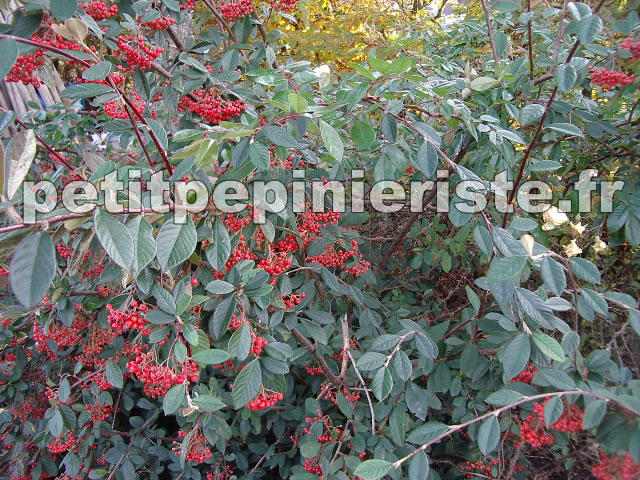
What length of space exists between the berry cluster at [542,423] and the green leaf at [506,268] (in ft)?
0.85

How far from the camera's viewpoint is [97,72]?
3.31 ft

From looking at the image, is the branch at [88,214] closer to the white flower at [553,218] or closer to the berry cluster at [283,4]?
the white flower at [553,218]

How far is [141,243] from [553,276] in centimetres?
83

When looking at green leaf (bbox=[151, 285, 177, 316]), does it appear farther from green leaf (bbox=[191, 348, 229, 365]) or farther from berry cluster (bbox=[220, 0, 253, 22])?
berry cluster (bbox=[220, 0, 253, 22])

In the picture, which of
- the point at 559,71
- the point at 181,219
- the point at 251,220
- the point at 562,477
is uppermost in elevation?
the point at 559,71

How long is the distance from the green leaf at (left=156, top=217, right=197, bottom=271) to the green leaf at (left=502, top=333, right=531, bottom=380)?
28.6 inches

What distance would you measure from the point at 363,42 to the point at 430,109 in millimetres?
2493

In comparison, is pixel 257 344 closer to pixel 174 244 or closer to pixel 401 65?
pixel 174 244

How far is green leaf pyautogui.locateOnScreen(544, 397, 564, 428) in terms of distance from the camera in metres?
0.85

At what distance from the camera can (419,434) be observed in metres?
1.02

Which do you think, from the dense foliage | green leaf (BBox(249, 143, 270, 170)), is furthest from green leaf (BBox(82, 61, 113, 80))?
green leaf (BBox(249, 143, 270, 170))

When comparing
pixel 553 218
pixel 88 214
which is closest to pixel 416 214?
pixel 553 218

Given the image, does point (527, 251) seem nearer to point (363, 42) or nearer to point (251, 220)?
point (251, 220)

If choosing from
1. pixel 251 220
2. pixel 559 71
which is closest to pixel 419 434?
pixel 251 220
